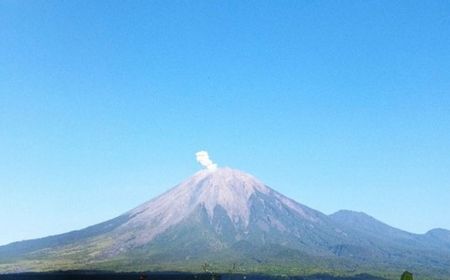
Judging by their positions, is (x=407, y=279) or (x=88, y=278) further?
(x=88, y=278)

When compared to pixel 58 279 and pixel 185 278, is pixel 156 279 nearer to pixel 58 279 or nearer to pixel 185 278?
pixel 185 278

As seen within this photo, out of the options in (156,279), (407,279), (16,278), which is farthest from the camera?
(16,278)

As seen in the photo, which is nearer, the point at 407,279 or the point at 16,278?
the point at 407,279

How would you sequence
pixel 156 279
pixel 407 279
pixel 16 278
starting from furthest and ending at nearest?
pixel 16 278
pixel 156 279
pixel 407 279

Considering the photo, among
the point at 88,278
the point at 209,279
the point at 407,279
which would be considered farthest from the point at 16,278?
the point at 407,279

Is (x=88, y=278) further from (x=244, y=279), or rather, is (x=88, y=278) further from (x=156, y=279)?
(x=244, y=279)

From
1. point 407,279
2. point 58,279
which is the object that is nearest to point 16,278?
point 58,279

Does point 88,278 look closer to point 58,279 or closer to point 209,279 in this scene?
point 58,279
